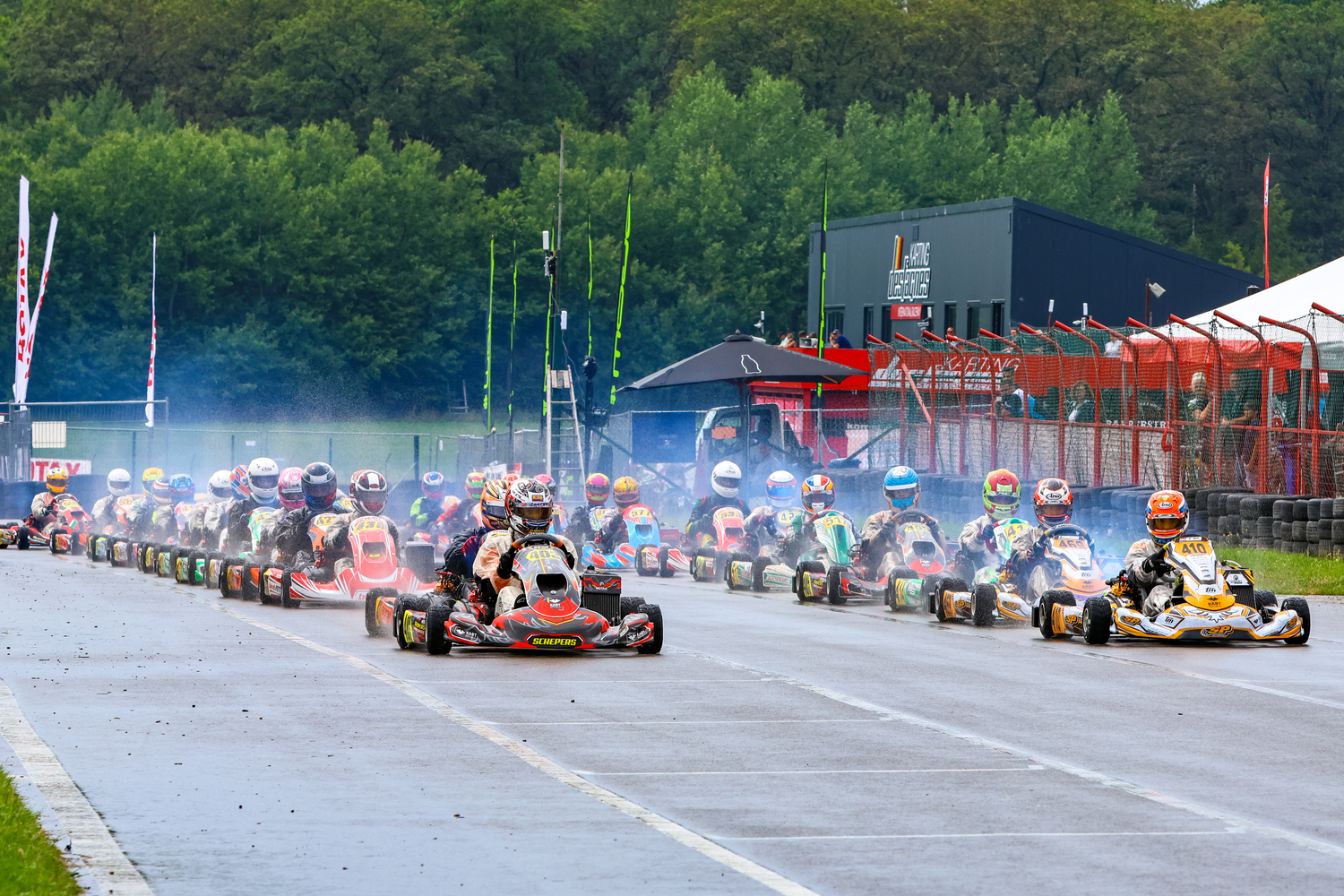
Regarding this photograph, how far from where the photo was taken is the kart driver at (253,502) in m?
22.6

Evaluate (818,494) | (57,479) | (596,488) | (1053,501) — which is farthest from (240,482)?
(1053,501)

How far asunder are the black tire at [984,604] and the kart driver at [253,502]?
9.28 metres

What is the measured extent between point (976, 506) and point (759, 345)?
6377 mm

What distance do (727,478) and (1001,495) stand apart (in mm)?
6372

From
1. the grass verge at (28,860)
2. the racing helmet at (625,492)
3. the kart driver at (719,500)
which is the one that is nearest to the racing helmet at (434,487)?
the racing helmet at (625,492)

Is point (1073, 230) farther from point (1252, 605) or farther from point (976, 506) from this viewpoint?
point (1252, 605)

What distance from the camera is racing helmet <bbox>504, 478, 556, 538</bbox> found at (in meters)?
13.9

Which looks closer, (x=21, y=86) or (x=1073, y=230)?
(x=1073, y=230)

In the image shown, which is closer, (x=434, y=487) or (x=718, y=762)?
(x=718, y=762)

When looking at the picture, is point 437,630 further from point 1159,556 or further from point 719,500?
point 719,500

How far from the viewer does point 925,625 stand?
55.2 ft

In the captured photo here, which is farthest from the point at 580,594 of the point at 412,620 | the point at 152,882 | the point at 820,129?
the point at 820,129

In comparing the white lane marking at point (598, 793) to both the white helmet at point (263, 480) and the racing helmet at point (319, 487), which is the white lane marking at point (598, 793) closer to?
the racing helmet at point (319, 487)

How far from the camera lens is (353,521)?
18438 millimetres
